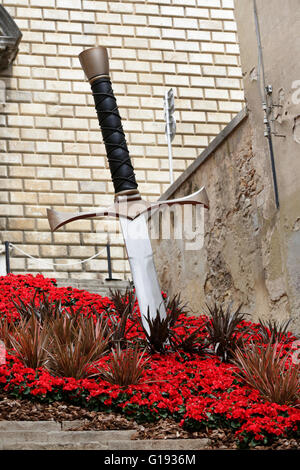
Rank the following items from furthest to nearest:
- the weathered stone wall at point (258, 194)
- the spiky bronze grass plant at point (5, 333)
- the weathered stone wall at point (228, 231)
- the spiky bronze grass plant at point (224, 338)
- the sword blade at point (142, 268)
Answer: the weathered stone wall at point (228, 231), the weathered stone wall at point (258, 194), the sword blade at point (142, 268), the spiky bronze grass plant at point (224, 338), the spiky bronze grass plant at point (5, 333)

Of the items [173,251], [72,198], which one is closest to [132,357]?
[173,251]

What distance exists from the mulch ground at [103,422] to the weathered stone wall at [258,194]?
9.07ft

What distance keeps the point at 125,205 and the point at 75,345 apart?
1.68 meters

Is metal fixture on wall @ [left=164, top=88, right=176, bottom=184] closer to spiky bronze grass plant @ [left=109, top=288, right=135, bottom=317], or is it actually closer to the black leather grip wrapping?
spiky bronze grass plant @ [left=109, top=288, right=135, bottom=317]

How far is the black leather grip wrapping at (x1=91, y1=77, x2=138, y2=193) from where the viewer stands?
8.10 metres

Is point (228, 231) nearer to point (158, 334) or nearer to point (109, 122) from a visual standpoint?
point (109, 122)

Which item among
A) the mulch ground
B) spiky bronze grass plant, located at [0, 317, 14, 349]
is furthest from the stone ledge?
the mulch ground

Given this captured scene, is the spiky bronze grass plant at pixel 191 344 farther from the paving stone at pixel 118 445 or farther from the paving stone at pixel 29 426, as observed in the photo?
the paving stone at pixel 29 426

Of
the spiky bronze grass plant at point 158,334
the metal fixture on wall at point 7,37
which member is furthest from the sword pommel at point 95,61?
the metal fixture on wall at point 7,37

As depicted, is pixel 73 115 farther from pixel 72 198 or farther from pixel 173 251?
pixel 173 251

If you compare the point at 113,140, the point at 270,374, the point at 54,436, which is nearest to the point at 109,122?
the point at 113,140

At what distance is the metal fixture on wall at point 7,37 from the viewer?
1652cm

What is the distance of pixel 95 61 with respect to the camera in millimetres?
8227

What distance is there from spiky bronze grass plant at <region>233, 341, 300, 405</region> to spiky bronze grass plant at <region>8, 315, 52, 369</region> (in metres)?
1.56
